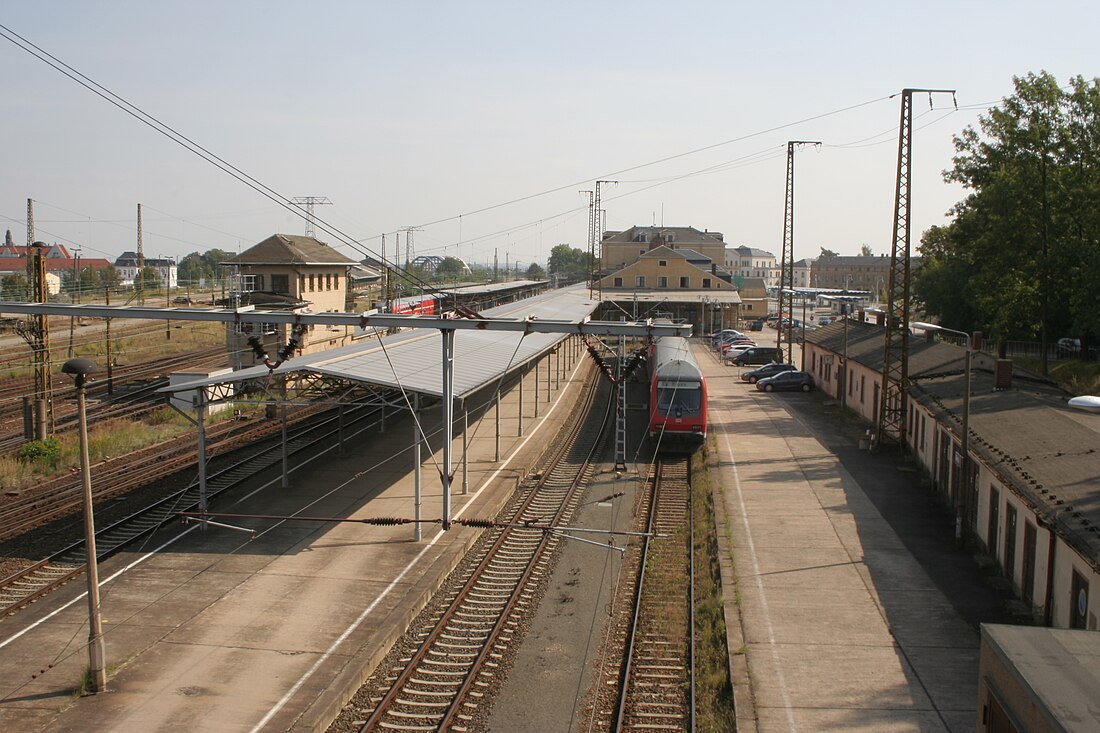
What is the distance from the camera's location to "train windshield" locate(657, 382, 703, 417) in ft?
76.1

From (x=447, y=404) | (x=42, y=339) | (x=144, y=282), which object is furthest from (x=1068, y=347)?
(x=42, y=339)

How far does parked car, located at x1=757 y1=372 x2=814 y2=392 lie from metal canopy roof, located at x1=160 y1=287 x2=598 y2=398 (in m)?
11.6

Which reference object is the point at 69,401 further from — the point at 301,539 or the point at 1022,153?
the point at 1022,153

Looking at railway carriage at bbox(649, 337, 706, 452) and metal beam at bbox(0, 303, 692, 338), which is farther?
railway carriage at bbox(649, 337, 706, 452)

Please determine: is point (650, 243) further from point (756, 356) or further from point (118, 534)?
point (118, 534)

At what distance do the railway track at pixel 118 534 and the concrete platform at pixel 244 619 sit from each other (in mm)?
358

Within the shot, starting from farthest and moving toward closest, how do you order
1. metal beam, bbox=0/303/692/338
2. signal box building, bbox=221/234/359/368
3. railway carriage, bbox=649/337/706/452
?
signal box building, bbox=221/234/359/368 < railway carriage, bbox=649/337/706/452 < metal beam, bbox=0/303/692/338

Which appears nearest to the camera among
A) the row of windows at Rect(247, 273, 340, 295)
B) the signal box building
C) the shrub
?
the shrub

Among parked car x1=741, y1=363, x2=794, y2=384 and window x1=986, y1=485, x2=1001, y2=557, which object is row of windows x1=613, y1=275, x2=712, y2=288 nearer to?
parked car x1=741, y1=363, x2=794, y2=384

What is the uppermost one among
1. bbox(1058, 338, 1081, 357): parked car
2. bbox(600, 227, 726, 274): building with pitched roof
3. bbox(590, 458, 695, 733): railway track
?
bbox(600, 227, 726, 274): building with pitched roof

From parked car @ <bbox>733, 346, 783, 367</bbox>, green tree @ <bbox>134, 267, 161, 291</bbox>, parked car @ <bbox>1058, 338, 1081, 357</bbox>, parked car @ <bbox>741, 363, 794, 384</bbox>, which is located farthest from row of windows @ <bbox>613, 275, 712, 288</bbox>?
parked car @ <bbox>1058, 338, 1081, 357</bbox>

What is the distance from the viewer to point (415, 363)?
19.7m

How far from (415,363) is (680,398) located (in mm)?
7308

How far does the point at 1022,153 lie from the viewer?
3209 cm
